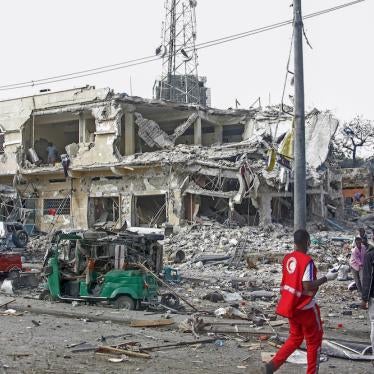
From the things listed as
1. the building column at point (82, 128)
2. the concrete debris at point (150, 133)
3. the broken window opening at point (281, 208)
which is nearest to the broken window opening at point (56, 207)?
the building column at point (82, 128)

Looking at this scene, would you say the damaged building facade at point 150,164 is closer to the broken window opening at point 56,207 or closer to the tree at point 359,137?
the broken window opening at point 56,207

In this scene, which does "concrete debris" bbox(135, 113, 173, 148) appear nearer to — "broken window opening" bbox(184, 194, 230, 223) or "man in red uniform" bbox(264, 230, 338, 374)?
"broken window opening" bbox(184, 194, 230, 223)

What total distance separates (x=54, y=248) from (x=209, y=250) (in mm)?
11069

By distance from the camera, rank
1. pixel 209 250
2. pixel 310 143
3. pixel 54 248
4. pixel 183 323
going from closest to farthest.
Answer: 1. pixel 183 323
2. pixel 54 248
3. pixel 209 250
4. pixel 310 143

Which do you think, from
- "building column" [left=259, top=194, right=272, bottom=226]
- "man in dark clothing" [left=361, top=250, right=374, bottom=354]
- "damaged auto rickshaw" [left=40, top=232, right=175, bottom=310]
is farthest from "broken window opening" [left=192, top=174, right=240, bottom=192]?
"man in dark clothing" [left=361, top=250, right=374, bottom=354]

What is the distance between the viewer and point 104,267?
12086 mm

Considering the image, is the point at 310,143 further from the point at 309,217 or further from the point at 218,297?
the point at 218,297

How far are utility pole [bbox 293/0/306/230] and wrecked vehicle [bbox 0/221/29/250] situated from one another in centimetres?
1661

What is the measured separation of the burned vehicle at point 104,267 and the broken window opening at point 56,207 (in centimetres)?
1944

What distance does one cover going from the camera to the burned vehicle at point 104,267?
11.6 m

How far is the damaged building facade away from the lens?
2722 centimetres

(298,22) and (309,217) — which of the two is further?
(309,217)

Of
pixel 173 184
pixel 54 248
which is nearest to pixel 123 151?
pixel 173 184

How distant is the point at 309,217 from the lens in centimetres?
2922
